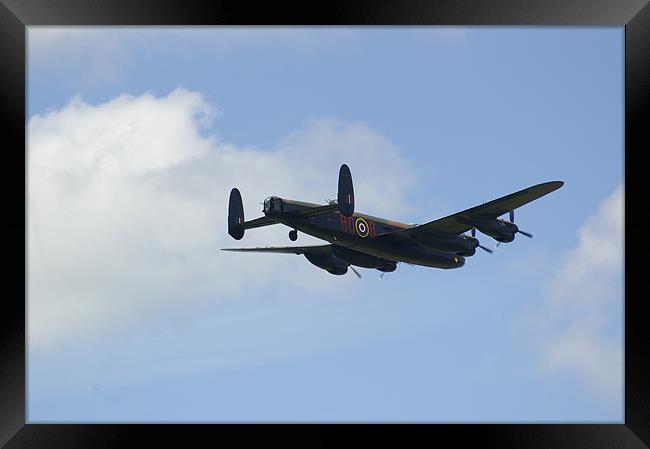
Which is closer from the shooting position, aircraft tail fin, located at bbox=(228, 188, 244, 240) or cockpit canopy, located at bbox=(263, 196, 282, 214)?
cockpit canopy, located at bbox=(263, 196, 282, 214)

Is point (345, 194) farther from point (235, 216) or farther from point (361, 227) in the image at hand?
point (235, 216)

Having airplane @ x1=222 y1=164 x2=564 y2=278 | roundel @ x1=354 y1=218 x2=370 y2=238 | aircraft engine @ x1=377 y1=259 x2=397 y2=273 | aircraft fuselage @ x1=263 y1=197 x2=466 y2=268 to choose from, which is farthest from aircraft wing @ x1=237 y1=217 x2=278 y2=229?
aircraft engine @ x1=377 y1=259 x2=397 y2=273

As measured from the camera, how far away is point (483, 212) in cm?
2677

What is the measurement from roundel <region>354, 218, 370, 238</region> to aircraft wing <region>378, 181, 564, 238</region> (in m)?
0.78

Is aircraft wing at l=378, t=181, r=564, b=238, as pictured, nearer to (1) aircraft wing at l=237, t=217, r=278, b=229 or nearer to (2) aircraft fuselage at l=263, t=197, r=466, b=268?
(2) aircraft fuselage at l=263, t=197, r=466, b=268

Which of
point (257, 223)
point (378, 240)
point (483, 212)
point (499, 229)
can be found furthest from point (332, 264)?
point (499, 229)

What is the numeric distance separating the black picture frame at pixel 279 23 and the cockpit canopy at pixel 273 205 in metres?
9.48

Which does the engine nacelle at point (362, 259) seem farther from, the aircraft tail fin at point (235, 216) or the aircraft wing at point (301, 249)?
the aircraft tail fin at point (235, 216)

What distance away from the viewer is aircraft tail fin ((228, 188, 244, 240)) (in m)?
26.6

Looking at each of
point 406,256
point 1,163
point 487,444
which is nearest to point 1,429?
point 1,163

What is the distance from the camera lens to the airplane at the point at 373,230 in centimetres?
2545

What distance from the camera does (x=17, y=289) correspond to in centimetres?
1580

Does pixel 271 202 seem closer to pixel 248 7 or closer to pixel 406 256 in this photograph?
pixel 406 256

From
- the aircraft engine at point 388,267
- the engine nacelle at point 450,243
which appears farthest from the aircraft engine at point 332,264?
the engine nacelle at point 450,243
